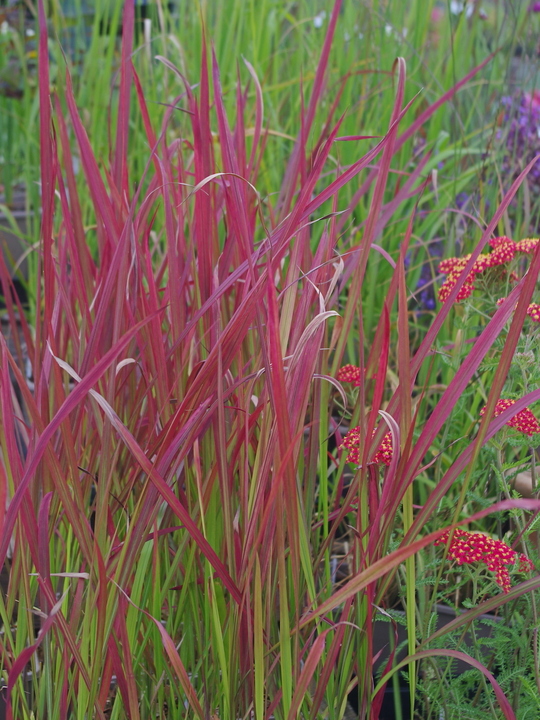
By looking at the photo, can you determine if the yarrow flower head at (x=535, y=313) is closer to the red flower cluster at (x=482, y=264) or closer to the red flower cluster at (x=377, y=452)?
the red flower cluster at (x=482, y=264)

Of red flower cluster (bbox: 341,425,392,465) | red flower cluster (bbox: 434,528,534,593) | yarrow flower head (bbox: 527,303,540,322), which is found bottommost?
red flower cluster (bbox: 434,528,534,593)

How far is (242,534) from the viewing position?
0.68m

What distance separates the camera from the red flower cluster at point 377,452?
0.62 m

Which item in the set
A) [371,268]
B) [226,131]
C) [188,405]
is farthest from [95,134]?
[188,405]

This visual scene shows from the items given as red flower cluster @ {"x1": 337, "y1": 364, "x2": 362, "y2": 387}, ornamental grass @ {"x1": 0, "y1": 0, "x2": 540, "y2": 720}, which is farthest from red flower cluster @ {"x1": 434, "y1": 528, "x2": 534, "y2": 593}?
red flower cluster @ {"x1": 337, "y1": 364, "x2": 362, "y2": 387}

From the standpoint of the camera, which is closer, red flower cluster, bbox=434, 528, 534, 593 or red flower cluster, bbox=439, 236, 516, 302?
red flower cluster, bbox=434, 528, 534, 593

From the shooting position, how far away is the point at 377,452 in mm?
629

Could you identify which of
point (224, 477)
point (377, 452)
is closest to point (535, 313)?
point (377, 452)

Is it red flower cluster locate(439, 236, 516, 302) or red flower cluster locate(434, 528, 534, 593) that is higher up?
red flower cluster locate(439, 236, 516, 302)

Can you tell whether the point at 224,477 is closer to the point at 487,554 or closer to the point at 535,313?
the point at 487,554

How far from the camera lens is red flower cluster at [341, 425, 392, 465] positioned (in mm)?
622

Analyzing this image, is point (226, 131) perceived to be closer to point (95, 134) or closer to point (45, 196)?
point (45, 196)

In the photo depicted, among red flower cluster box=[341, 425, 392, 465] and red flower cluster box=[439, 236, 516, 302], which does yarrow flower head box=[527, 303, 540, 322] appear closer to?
red flower cluster box=[439, 236, 516, 302]

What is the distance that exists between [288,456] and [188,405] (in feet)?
0.49
